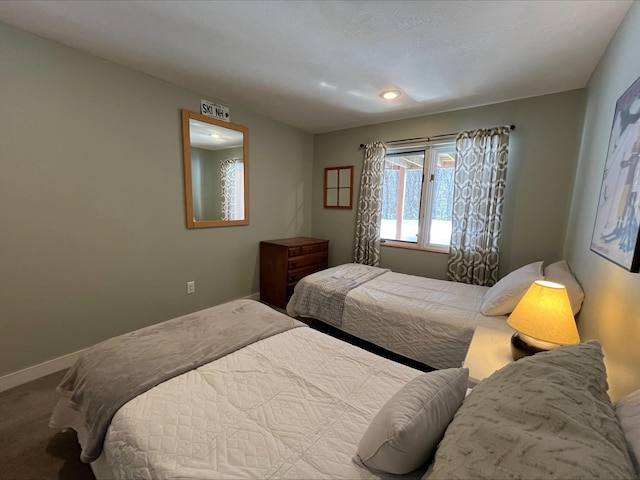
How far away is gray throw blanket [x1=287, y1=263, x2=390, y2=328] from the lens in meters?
2.40

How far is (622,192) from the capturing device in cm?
116

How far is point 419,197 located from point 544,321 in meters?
2.29

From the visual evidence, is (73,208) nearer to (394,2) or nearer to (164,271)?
(164,271)

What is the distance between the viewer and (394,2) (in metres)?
1.41

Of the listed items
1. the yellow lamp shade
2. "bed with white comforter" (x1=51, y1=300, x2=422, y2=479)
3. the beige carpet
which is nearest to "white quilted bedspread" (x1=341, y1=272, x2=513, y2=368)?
the yellow lamp shade

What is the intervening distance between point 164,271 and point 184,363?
1.64m

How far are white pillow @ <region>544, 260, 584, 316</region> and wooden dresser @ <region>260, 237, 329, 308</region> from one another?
236cm

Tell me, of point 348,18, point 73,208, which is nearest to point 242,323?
point 73,208

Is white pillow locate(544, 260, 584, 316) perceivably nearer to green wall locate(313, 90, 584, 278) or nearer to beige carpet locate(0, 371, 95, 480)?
green wall locate(313, 90, 584, 278)

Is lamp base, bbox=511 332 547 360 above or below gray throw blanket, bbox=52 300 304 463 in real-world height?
above

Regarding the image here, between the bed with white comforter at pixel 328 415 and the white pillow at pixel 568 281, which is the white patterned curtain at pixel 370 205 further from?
the bed with white comforter at pixel 328 415

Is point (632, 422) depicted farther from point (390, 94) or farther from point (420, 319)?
point (390, 94)

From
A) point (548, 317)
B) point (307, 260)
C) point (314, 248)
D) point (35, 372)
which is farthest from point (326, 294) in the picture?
point (35, 372)

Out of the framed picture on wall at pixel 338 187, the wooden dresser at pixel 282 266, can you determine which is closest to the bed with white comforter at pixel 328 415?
the wooden dresser at pixel 282 266
